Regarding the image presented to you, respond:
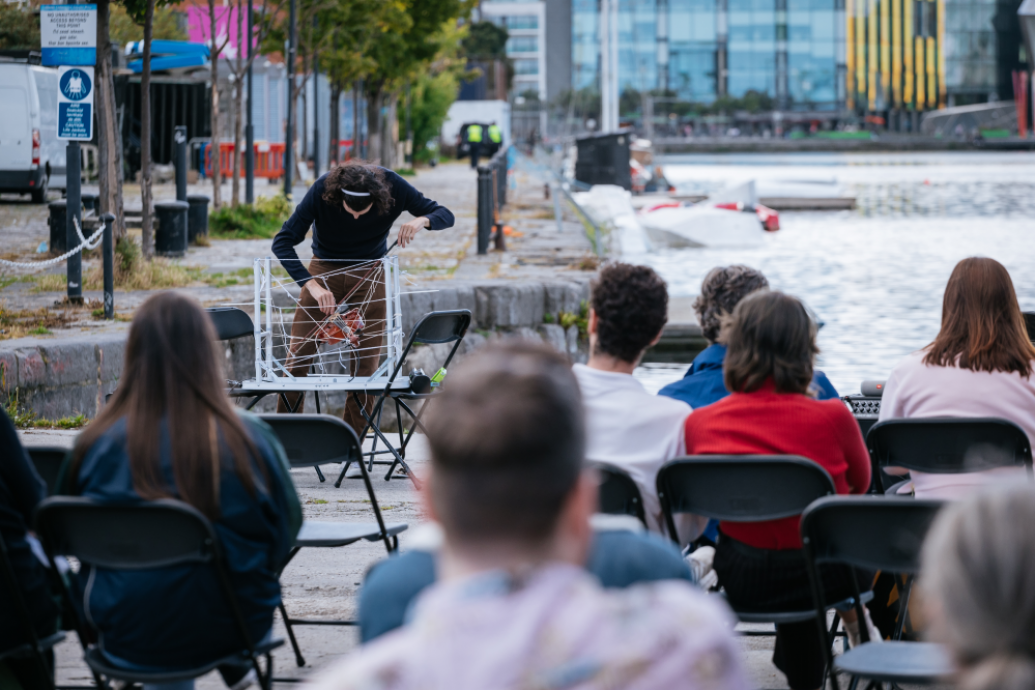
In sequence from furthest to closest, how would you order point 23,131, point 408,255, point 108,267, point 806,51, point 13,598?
point 806,51
point 23,131
point 408,255
point 108,267
point 13,598

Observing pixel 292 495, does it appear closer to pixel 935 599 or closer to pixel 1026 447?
pixel 935 599

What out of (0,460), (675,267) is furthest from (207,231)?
(0,460)

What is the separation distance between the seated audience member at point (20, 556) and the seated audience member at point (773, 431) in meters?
1.69

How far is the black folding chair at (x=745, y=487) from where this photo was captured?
9.79ft

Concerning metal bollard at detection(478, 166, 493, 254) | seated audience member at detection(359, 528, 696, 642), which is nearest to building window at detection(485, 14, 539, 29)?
metal bollard at detection(478, 166, 493, 254)

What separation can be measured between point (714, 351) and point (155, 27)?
112ft

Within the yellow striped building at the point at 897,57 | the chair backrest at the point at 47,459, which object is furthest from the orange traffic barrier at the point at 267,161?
the yellow striped building at the point at 897,57

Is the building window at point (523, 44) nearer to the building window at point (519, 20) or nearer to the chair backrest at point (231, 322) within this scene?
the building window at point (519, 20)

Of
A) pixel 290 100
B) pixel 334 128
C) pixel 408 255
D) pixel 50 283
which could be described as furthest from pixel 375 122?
pixel 50 283

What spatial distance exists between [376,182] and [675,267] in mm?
17241

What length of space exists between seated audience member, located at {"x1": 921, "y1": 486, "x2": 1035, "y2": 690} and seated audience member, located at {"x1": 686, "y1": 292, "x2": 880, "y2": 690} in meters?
1.81

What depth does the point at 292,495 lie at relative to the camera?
283 centimetres

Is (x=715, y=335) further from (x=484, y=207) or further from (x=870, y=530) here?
(x=484, y=207)

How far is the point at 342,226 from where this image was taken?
6418 millimetres
